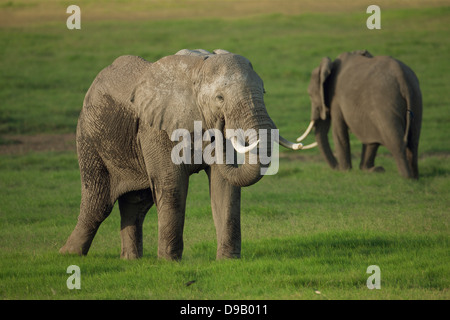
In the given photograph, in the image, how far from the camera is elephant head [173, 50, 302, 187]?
7.17 meters

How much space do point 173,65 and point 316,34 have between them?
27817mm

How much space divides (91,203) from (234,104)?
7.35 feet

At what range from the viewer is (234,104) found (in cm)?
726

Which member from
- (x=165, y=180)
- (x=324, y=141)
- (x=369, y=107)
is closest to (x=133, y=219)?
(x=165, y=180)

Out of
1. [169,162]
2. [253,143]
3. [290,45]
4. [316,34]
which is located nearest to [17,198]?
[169,162]

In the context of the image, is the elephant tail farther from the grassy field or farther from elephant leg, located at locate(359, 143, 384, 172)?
elephant leg, located at locate(359, 143, 384, 172)

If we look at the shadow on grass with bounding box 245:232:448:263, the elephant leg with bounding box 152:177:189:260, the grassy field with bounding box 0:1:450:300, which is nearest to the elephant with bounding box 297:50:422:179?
the grassy field with bounding box 0:1:450:300

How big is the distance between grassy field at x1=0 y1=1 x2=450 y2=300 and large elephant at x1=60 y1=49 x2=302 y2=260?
362mm

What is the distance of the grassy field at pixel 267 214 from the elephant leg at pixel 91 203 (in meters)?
0.23

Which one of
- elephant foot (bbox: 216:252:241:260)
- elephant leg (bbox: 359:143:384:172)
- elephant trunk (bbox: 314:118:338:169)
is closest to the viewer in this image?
elephant foot (bbox: 216:252:241:260)

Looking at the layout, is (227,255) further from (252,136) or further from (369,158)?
(369,158)

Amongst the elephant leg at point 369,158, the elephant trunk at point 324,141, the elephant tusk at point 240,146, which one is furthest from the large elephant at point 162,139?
the elephant trunk at point 324,141

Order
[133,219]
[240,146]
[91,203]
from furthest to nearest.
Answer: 1. [133,219]
2. [91,203]
3. [240,146]

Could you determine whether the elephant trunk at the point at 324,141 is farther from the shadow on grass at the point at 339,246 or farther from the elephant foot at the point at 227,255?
the elephant foot at the point at 227,255
